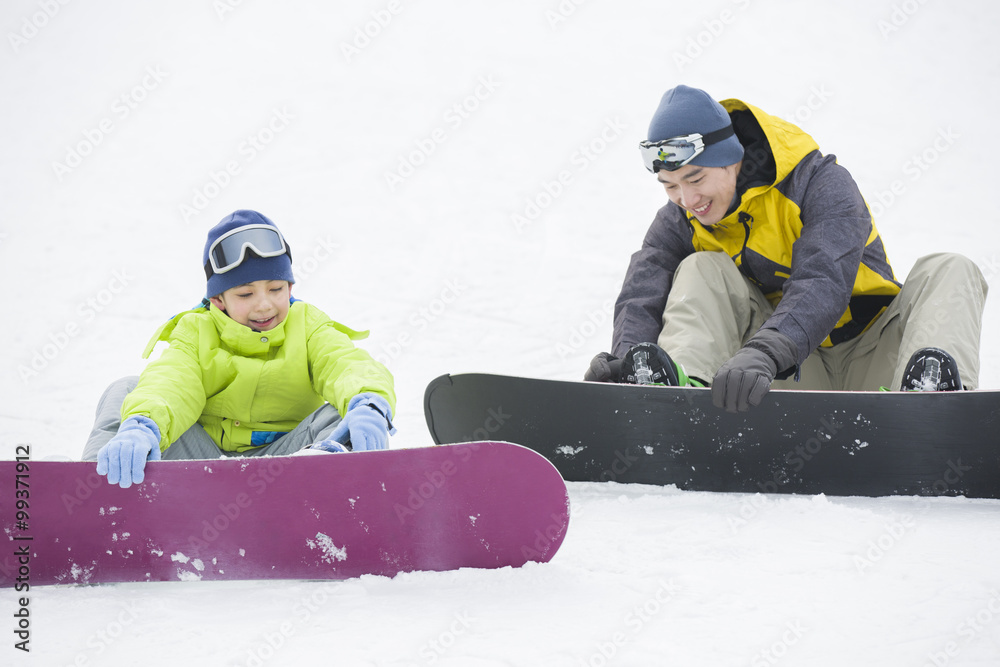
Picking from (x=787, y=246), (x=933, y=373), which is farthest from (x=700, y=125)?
(x=933, y=373)

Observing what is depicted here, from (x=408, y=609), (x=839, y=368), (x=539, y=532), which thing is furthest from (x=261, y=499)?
(x=839, y=368)

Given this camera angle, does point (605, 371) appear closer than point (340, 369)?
No

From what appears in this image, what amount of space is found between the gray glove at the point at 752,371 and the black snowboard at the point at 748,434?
0.35ft

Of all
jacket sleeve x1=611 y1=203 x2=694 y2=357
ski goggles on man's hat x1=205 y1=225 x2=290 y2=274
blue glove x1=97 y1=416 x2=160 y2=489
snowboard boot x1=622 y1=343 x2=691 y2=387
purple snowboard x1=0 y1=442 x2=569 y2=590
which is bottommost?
purple snowboard x1=0 y1=442 x2=569 y2=590

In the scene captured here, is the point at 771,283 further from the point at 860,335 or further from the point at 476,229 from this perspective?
the point at 476,229

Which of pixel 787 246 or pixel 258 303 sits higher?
pixel 787 246

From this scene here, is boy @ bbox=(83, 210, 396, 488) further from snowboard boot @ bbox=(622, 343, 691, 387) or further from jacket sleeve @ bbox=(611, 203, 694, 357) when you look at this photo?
jacket sleeve @ bbox=(611, 203, 694, 357)

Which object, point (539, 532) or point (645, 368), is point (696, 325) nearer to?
point (645, 368)

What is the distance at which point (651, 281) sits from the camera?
10.2 feet

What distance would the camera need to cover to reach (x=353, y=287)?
6.17m

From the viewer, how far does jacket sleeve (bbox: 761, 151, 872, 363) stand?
2578 mm

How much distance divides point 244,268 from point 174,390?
40 cm

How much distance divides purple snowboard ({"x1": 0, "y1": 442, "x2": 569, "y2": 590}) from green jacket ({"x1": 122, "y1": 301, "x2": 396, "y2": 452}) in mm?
420

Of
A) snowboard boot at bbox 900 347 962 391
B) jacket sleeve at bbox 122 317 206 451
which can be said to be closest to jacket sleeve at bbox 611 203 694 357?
snowboard boot at bbox 900 347 962 391
